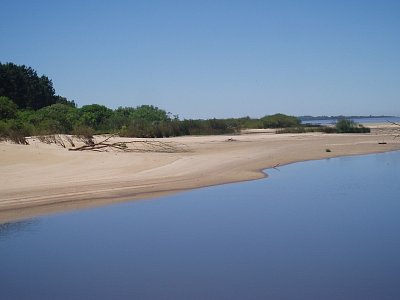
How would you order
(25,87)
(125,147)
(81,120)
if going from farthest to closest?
(25,87), (81,120), (125,147)

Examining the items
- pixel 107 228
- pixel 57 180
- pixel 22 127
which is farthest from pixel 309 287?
pixel 22 127

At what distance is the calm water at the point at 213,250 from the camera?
604 cm

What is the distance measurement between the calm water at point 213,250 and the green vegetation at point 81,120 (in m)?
13.2

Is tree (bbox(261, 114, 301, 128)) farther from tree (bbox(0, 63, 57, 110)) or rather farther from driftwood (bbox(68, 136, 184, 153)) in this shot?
driftwood (bbox(68, 136, 184, 153))

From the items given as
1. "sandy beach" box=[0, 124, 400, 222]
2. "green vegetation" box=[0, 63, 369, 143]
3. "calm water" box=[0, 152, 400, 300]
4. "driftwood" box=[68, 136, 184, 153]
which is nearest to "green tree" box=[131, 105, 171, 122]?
"green vegetation" box=[0, 63, 369, 143]

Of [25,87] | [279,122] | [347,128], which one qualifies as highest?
[25,87]

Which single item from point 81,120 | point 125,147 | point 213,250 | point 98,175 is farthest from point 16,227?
point 81,120

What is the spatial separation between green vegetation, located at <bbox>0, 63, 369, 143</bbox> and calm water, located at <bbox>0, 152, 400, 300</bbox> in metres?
13.2

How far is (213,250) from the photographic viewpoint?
7699 mm

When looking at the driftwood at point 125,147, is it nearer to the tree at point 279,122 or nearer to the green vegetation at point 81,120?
the green vegetation at point 81,120

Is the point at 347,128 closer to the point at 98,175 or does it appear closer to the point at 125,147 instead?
the point at 125,147

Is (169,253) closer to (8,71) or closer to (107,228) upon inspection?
(107,228)

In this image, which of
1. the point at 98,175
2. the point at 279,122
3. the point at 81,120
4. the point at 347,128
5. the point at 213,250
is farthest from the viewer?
the point at 279,122

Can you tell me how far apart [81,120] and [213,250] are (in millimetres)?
34001
